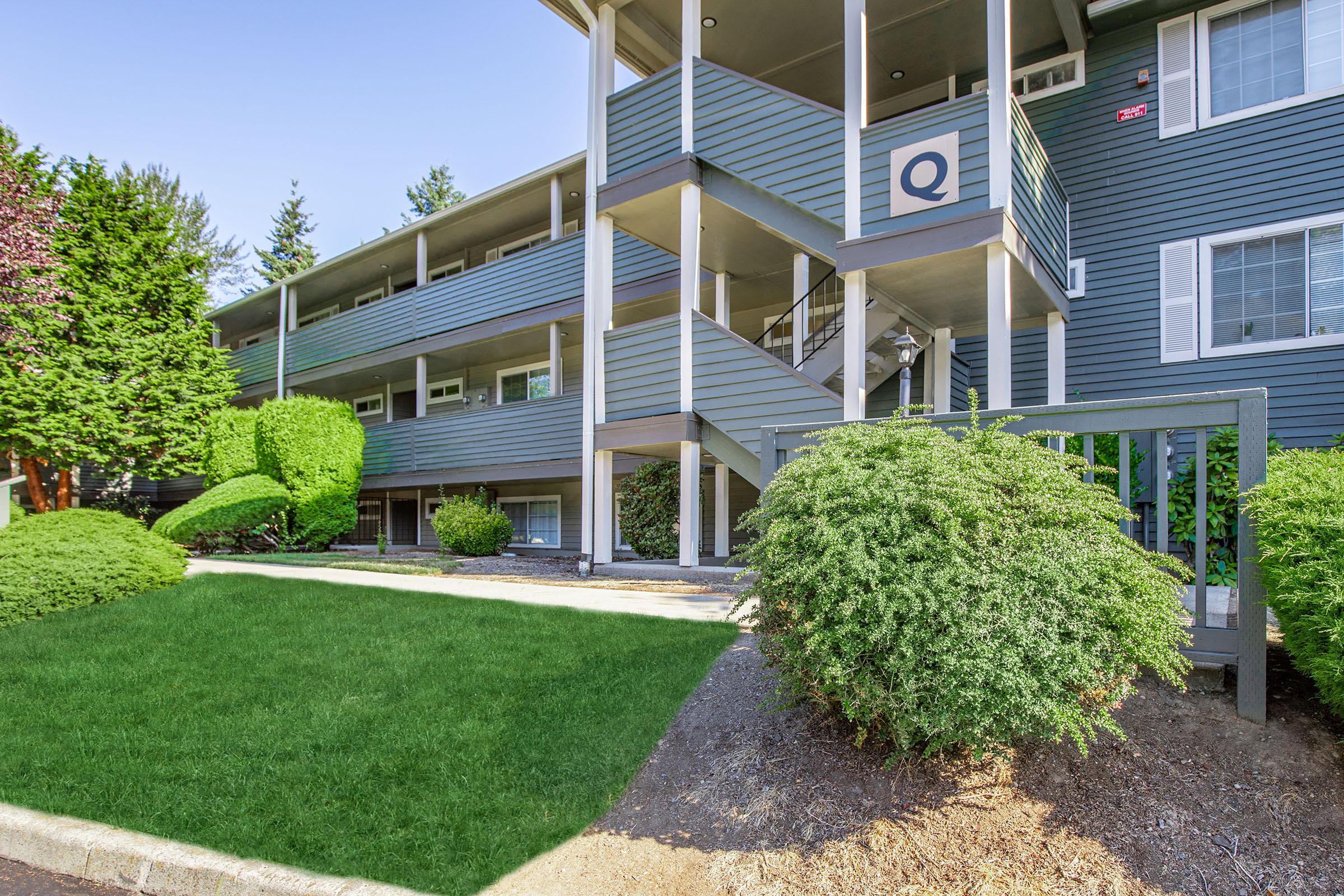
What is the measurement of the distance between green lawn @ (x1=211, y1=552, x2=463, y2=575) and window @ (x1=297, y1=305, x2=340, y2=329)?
12049 millimetres

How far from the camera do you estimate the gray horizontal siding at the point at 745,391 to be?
29.1ft

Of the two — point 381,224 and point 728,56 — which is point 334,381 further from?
point 381,224

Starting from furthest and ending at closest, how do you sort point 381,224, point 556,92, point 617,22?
point 381,224 → point 556,92 → point 617,22

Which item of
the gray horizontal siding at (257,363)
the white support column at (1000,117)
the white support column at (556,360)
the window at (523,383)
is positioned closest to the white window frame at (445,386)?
the window at (523,383)

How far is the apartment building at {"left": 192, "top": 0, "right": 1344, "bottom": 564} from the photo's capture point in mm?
8516

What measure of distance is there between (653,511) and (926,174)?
6478 mm

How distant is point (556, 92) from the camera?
1959 centimetres

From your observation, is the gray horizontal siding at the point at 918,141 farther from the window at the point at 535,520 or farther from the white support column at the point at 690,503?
the window at the point at 535,520

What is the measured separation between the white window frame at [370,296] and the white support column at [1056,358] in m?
18.9

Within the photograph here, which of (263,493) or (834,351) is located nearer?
(834,351)

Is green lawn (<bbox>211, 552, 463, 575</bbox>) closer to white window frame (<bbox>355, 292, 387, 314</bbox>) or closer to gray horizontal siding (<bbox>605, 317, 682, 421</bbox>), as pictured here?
gray horizontal siding (<bbox>605, 317, 682, 421</bbox>)

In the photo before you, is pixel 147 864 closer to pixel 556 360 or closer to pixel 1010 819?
pixel 1010 819

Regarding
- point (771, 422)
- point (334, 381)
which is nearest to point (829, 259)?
point (771, 422)

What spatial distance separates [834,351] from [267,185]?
1877 inches
